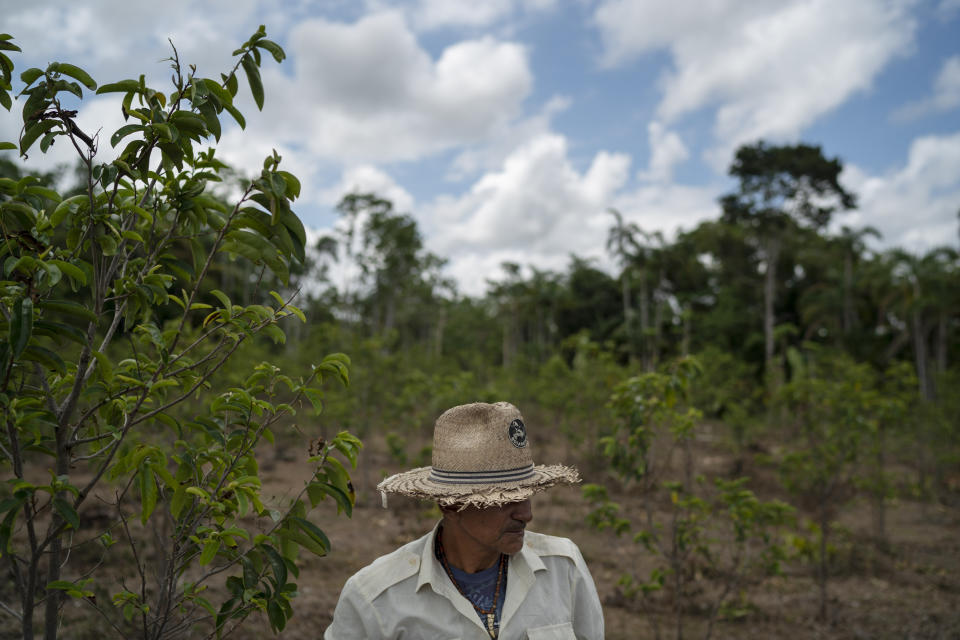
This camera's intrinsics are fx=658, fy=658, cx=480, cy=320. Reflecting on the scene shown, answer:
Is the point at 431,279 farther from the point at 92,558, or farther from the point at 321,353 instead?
the point at 92,558

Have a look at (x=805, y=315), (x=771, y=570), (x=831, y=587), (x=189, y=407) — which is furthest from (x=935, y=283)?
(x=189, y=407)

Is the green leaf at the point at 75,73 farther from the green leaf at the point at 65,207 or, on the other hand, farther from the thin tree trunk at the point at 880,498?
the thin tree trunk at the point at 880,498

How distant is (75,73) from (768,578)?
8127 millimetres

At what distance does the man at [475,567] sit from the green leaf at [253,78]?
1073 mm

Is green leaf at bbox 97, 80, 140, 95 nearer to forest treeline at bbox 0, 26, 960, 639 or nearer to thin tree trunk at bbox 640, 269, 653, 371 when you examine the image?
forest treeline at bbox 0, 26, 960, 639

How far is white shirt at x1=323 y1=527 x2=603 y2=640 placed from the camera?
6.38 feet

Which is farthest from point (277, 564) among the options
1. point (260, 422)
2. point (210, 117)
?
point (260, 422)

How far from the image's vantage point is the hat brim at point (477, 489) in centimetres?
191

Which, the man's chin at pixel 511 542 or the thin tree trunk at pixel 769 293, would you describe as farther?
the thin tree trunk at pixel 769 293

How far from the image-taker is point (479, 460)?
199 cm

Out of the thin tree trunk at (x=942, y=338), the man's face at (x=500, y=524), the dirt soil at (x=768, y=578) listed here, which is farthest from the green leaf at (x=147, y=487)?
the thin tree trunk at (x=942, y=338)

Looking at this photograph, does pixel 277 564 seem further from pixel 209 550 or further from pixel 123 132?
pixel 123 132

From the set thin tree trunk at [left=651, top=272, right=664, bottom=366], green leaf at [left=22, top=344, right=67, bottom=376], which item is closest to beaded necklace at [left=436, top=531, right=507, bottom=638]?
green leaf at [left=22, top=344, right=67, bottom=376]

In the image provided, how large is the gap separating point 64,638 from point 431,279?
1560 inches
